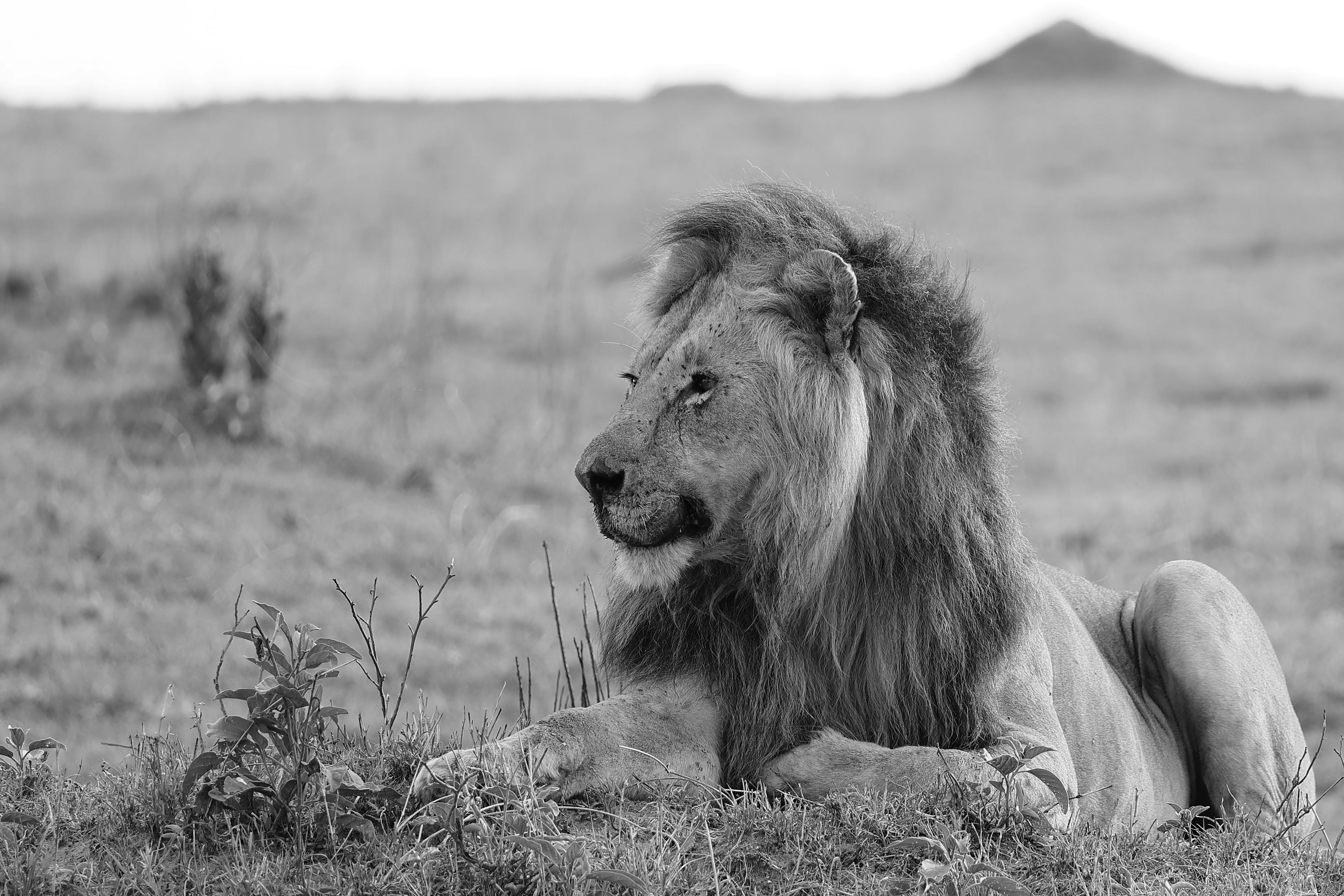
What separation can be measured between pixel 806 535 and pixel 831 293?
1.96 feet

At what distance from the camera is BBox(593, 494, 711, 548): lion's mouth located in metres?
3.63

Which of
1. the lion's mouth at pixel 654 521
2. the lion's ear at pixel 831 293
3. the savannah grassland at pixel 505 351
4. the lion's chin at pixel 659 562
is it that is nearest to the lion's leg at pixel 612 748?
the lion's chin at pixel 659 562

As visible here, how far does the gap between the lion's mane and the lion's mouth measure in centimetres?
8

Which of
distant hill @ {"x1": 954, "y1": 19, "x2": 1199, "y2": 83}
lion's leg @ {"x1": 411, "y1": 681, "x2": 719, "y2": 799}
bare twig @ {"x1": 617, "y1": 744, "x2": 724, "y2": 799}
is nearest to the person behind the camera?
lion's leg @ {"x1": 411, "y1": 681, "x2": 719, "y2": 799}

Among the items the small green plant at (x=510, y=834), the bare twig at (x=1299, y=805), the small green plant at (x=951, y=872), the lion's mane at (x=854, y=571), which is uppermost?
the lion's mane at (x=854, y=571)

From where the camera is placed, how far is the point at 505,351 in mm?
17859

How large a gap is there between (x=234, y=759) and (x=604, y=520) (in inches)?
39.2

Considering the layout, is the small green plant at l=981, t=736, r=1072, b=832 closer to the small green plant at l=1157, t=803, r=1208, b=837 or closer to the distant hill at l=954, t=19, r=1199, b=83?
the small green plant at l=1157, t=803, r=1208, b=837

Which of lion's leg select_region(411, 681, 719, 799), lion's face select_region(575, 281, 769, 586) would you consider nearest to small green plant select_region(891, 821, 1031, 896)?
lion's leg select_region(411, 681, 719, 799)

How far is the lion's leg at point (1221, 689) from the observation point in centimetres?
462

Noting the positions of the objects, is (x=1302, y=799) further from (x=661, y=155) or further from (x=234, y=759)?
(x=661, y=155)

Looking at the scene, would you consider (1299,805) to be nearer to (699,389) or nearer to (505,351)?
(699,389)

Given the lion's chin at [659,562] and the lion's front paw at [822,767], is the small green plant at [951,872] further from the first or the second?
the lion's chin at [659,562]

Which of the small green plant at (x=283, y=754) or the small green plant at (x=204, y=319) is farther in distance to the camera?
the small green plant at (x=204, y=319)
